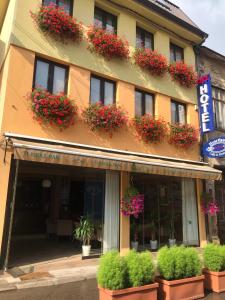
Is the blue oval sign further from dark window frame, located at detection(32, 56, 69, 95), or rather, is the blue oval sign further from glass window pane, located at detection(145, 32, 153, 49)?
dark window frame, located at detection(32, 56, 69, 95)

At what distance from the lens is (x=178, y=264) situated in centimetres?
592

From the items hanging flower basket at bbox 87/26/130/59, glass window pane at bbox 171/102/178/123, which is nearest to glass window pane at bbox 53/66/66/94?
hanging flower basket at bbox 87/26/130/59

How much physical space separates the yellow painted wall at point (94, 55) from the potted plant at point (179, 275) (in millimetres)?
7585

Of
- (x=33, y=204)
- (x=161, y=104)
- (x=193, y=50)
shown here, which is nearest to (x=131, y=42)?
(x=161, y=104)

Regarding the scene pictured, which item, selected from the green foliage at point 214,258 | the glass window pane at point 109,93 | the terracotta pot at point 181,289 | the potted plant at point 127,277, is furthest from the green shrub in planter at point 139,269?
the glass window pane at point 109,93

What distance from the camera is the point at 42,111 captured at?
30.0 ft

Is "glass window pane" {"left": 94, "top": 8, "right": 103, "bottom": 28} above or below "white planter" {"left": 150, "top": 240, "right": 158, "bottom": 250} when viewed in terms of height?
above

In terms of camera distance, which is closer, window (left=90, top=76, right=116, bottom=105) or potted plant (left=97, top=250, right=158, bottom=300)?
potted plant (left=97, top=250, right=158, bottom=300)

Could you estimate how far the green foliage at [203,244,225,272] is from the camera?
21.6 feet

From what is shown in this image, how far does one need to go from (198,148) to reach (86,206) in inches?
238

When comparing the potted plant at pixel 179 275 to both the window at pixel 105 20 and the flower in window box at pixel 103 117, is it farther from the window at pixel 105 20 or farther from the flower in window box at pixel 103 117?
the window at pixel 105 20

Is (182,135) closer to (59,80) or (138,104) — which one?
(138,104)

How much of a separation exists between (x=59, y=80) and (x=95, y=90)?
154 cm

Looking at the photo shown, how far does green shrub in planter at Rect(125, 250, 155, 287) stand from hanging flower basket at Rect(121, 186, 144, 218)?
440 cm
